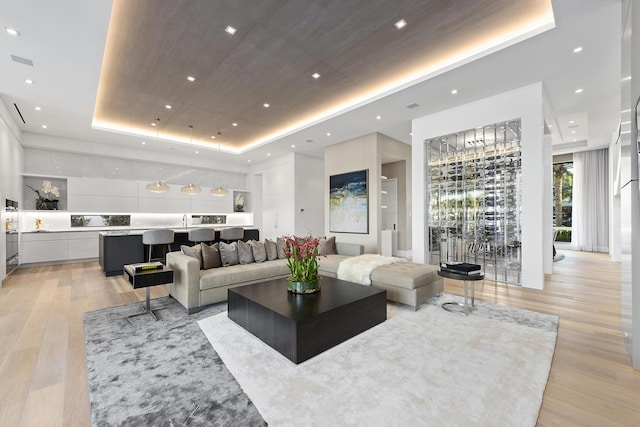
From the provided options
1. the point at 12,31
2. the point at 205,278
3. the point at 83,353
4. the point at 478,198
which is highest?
the point at 12,31

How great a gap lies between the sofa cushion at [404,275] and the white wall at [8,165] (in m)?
6.43

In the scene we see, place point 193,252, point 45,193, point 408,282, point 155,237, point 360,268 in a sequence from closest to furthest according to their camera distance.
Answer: point 408,282 < point 193,252 < point 360,268 < point 155,237 < point 45,193

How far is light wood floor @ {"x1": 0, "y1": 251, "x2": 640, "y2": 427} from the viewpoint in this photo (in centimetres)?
173

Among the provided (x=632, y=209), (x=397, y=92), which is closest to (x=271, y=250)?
(x=397, y=92)

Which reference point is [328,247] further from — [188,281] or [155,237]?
[155,237]

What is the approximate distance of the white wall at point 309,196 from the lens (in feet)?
29.1

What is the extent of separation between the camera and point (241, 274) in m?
3.96

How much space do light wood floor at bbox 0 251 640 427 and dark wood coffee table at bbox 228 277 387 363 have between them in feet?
4.26

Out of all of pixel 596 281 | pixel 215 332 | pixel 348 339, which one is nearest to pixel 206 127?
pixel 215 332

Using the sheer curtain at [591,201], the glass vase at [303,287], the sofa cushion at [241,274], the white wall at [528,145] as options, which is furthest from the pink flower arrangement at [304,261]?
the sheer curtain at [591,201]

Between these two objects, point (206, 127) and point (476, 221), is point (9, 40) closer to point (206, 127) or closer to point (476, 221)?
point (206, 127)

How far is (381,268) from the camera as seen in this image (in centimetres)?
398

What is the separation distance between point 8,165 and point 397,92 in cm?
735

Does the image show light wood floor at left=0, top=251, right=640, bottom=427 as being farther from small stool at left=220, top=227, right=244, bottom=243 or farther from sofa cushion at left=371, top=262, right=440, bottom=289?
small stool at left=220, top=227, right=244, bottom=243
